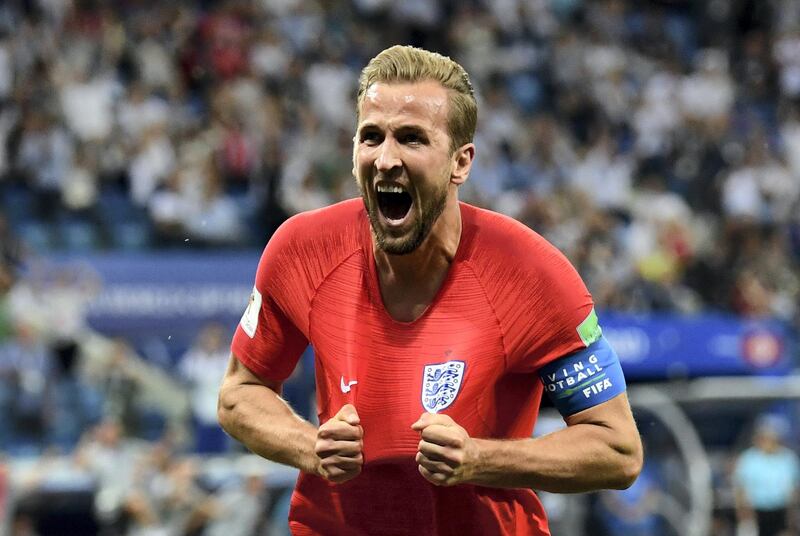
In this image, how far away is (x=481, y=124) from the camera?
16.7 metres

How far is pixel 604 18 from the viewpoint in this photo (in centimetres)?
1934

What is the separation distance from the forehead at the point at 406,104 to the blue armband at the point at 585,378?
70 cm

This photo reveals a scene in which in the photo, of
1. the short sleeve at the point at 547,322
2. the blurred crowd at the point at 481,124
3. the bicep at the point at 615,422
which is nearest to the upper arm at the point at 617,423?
the bicep at the point at 615,422

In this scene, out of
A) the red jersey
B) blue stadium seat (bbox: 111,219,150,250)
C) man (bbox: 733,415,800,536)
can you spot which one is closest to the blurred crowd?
blue stadium seat (bbox: 111,219,150,250)

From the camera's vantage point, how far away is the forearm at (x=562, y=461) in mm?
3564

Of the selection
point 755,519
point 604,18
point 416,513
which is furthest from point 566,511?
point 604,18

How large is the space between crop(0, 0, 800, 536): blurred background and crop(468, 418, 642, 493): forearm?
7.58 metres

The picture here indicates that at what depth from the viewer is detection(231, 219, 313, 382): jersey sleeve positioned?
402 cm

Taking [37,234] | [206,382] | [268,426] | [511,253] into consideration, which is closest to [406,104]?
[511,253]

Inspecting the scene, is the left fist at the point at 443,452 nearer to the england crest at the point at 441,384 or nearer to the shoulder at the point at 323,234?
the england crest at the point at 441,384

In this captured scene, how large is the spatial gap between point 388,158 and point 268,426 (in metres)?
0.83

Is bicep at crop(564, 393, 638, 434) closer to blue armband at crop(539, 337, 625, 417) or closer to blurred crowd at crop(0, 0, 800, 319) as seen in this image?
blue armband at crop(539, 337, 625, 417)

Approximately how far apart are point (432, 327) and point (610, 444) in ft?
1.83

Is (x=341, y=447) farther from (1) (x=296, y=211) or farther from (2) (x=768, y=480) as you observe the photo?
(1) (x=296, y=211)
